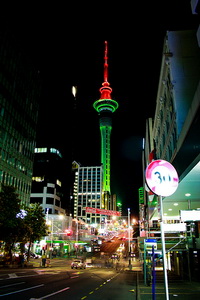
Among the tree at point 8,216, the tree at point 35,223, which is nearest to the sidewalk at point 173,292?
the tree at point 8,216

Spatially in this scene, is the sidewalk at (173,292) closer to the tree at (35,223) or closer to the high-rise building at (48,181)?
the tree at (35,223)

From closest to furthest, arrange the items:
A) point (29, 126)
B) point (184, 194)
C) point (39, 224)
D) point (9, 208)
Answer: point (184, 194)
point (9, 208)
point (39, 224)
point (29, 126)

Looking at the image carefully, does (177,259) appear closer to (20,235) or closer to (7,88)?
(20,235)

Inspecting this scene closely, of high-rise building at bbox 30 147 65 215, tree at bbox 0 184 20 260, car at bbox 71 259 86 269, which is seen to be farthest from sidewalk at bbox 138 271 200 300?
high-rise building at bbox 30 147 65 215

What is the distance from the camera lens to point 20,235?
41.2 meters

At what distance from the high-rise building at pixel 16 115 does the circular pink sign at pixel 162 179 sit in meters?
57.3

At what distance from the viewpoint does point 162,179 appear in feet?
22.6

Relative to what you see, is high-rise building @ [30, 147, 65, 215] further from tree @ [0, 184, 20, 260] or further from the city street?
the city street

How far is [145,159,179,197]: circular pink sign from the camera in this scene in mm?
6770

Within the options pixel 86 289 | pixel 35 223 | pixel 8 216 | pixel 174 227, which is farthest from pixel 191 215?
pixel 35 223

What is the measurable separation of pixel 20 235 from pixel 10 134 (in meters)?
31.3

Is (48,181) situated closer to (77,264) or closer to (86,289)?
(77,264)

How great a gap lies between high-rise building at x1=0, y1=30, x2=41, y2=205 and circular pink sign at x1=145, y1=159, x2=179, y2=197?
57339 mm

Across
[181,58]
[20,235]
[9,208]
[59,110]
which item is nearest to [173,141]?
[181,58]
